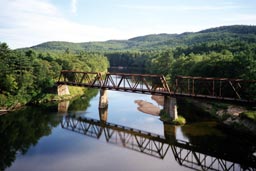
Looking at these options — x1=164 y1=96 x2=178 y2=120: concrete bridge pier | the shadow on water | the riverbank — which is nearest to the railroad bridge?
x1=164 y1=96 x2=178 y2=120: concrete bridge pier

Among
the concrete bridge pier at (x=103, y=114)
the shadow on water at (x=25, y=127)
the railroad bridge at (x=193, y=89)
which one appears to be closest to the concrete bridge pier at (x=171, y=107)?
the railroad bridge at (x=193, y=89)

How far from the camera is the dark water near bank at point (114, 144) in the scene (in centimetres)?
3300

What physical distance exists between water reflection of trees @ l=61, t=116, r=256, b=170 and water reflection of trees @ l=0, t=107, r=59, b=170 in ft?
12.7

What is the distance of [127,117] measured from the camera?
181 ft

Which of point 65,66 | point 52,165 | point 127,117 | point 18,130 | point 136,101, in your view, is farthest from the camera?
point 65,66

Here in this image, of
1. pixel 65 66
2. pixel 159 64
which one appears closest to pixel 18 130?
pixel 65 66

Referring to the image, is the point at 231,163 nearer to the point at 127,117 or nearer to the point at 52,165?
the point at 52,165

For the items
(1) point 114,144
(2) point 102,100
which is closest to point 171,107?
(1) point 114,144

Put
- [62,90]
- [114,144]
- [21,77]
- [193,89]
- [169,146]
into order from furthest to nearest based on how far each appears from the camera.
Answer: [62,90] → [21,77] → [193,89] → [114,144] → [169,146]

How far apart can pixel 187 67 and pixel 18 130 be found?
53213mm

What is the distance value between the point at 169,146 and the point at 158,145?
1588mm

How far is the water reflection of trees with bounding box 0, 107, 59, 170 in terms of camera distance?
36.5m

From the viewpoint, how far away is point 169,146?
1547 inches

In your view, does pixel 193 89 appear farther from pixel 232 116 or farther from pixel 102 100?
pixel 102 100
